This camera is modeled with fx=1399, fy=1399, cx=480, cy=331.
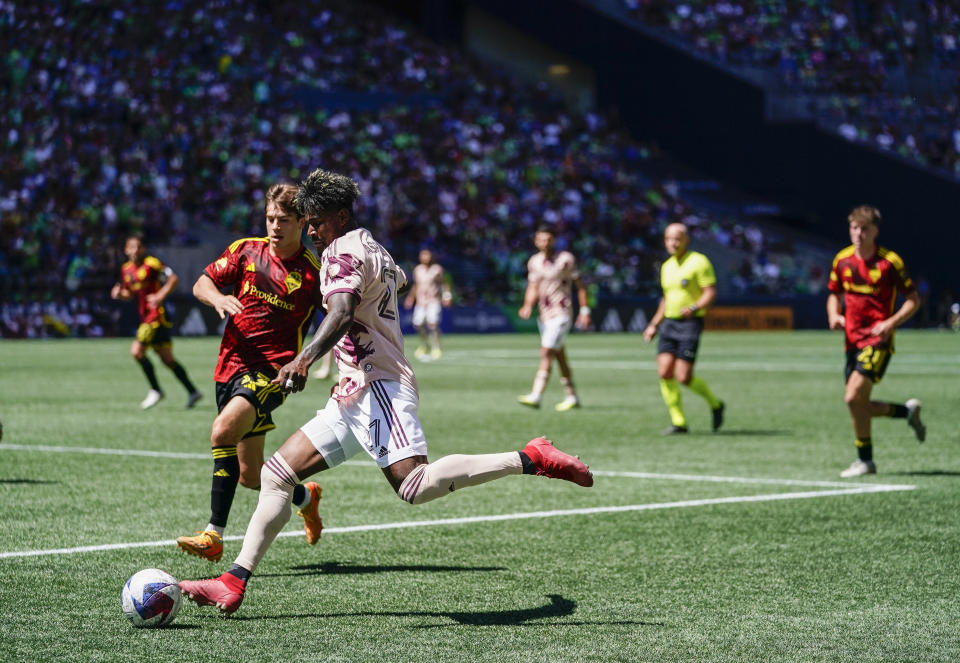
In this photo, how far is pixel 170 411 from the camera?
Result: 18938mm

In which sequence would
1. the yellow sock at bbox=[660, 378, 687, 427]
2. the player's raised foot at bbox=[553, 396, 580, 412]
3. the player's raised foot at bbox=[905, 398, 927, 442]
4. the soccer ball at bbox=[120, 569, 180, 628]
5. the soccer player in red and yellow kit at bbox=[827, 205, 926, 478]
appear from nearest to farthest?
the soccer ball at bbox=[120, 569, 180, 628] → the soccer player in red and yellow kit at bbox=[827, 205, 926, 478] → the player's raised foot at bbox=[905, 398, 927, 442] → the yellow sock at bbox=[660, 378, 687, 427] → the player's raised foot at bbox=[553, 396, 580, 412]

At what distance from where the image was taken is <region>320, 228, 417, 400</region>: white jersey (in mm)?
6293

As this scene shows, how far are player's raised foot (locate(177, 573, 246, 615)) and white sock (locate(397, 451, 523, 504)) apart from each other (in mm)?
838

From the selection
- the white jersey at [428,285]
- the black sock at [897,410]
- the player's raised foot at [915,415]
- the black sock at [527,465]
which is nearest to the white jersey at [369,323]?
the black sock at [527,465]

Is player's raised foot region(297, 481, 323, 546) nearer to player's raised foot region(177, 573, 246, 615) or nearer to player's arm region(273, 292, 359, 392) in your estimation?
player's raised foot region(177, 573, 246, 615)

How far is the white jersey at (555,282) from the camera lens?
64.0ft

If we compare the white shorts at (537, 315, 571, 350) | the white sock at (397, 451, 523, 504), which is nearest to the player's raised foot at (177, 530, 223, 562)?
the white sock at (397, 451, 523, 504)

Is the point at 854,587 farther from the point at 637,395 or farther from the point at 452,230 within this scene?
the point at 452,230

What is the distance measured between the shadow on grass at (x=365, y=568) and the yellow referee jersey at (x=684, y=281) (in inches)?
345

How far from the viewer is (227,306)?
770cm

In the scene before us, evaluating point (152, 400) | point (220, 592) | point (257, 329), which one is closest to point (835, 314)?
point (257, 329)

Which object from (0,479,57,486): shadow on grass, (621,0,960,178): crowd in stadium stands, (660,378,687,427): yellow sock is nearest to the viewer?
(0,479,57,486): shadow on grass

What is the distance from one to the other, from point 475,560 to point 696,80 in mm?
49287

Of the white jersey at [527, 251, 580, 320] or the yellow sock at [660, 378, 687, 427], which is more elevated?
the white jersey at [527, 251, 580, 320]
